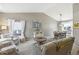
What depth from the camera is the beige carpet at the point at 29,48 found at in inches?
74.2

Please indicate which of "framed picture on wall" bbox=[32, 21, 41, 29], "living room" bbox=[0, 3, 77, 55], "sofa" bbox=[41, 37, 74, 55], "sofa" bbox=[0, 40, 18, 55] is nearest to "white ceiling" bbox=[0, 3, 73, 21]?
"living room" bbox=[0, 3, 77, 55]

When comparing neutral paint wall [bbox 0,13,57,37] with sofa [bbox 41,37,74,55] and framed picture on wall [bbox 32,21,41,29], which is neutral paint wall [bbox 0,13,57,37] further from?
sofa [bbox 41,37,74,55]

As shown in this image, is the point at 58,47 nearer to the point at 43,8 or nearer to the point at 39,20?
the point at 39,20

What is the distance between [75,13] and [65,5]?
19cm

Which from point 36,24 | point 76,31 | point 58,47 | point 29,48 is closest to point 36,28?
point 36,24

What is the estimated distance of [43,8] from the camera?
1.90 m

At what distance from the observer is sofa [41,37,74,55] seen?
1.88 meters

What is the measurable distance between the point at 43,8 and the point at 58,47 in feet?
2.00

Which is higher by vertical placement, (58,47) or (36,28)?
(36,28)

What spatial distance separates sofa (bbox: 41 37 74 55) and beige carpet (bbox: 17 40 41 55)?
9 centimetres

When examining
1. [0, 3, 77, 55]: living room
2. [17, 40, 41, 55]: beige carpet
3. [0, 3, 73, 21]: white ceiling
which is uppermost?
[0, 3, 73, 21]: white ceiling

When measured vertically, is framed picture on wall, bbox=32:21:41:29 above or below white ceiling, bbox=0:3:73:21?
below

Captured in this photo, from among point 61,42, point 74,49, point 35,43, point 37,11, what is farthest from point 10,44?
point 74,49

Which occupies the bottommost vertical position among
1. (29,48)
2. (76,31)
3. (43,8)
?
(29,48)
